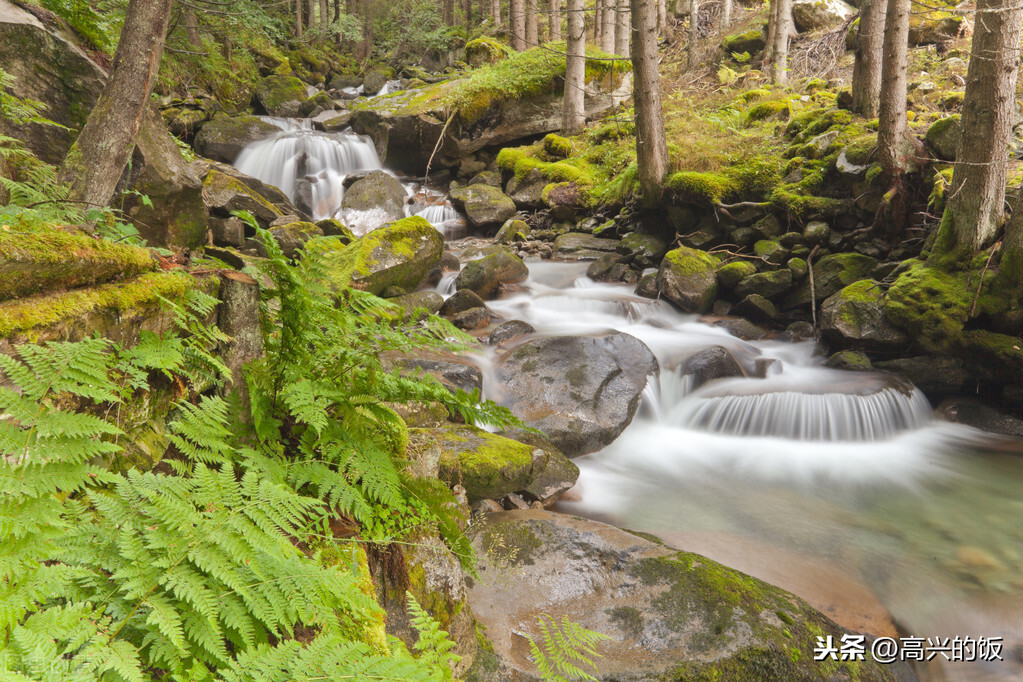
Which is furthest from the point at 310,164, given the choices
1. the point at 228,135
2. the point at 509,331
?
the point at 509,331

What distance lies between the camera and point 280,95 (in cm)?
1944

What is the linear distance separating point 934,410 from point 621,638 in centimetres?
697

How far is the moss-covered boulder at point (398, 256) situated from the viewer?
357 inches

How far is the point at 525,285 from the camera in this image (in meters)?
11.5

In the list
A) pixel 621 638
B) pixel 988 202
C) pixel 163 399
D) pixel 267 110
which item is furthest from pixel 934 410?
pixel 267 110

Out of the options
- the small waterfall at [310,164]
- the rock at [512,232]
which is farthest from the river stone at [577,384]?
the small waterfall at [310,164]

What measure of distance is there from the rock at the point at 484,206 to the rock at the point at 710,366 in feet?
25.4

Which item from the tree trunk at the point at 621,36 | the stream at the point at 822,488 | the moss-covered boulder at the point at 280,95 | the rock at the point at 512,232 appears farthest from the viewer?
the moss-covered boulder at the point at 280,95

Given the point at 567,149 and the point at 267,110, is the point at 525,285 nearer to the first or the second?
the point at 567,149

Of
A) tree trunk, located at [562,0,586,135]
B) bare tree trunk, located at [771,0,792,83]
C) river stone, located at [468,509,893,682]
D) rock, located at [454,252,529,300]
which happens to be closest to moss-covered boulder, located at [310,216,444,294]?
rock, located at [454,252,529,300]

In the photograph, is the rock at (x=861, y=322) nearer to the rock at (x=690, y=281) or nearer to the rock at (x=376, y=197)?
the rock at (x=690, y=281)

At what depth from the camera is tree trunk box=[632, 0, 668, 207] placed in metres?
11.0

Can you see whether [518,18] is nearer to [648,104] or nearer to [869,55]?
[648,104]

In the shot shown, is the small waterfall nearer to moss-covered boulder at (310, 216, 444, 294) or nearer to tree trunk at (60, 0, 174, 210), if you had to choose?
moss-covered boulder at (310, 216, 444, 294)
